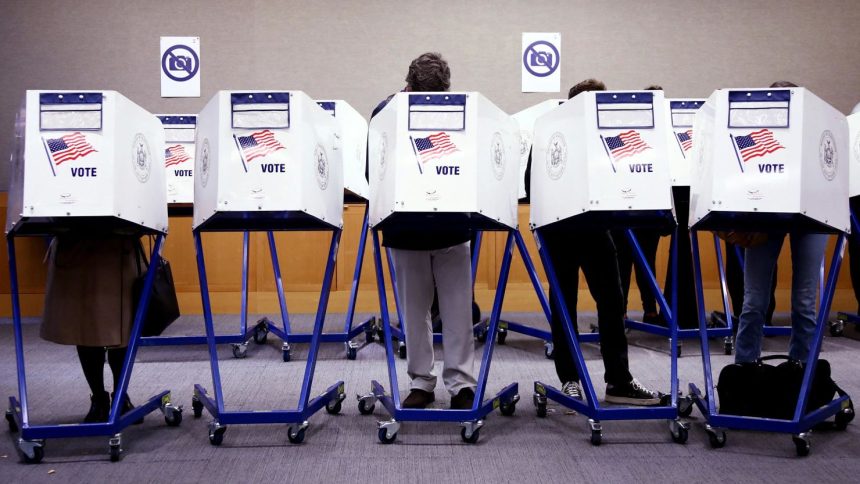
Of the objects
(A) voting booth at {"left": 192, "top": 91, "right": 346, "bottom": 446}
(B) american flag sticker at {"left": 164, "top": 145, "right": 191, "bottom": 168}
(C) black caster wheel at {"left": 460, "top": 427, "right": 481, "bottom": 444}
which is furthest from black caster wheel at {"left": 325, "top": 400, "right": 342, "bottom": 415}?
(B) american flag sticker at {"left": 164, "top": 145, "right": 191, "bottom": 168}

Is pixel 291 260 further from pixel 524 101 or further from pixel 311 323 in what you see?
pixel 524 101

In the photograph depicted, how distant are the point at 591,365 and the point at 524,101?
2804mm

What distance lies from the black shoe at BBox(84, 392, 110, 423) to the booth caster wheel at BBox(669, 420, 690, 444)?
6.72 ft

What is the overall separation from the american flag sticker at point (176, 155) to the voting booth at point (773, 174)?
110 inches

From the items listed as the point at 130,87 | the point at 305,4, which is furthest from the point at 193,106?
the point at 305,4

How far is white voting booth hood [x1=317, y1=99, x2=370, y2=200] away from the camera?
13.8 ft

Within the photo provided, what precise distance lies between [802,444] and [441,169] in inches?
59.1

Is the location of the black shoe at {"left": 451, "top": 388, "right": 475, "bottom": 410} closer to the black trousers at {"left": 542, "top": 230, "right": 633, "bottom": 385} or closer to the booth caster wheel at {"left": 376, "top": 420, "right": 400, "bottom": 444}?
the booth caster wheel at {"left": 376, "top": 420, "right": 400, "bottom": 444}

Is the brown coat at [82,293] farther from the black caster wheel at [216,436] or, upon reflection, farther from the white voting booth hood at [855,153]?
the white voting booth hood at [855,153]

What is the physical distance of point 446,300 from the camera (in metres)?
3.00

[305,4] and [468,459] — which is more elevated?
[305,4]

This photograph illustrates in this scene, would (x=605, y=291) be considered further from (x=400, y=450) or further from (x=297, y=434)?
(x=297, y=434)

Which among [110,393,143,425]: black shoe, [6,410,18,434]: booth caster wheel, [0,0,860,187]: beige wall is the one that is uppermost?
[0,0,860,187]: beige wall

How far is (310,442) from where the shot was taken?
2783 millimetres
